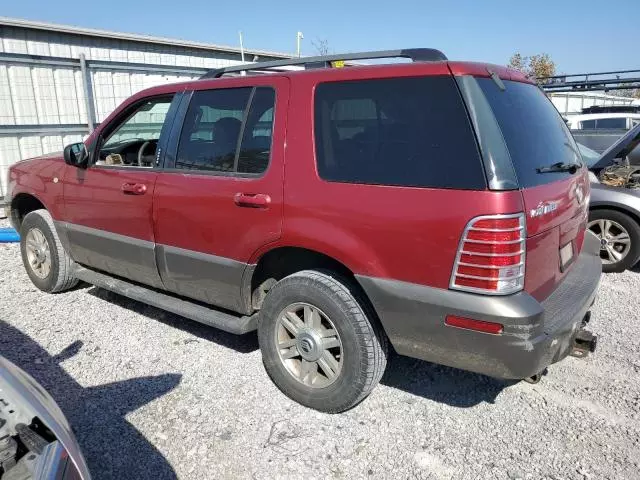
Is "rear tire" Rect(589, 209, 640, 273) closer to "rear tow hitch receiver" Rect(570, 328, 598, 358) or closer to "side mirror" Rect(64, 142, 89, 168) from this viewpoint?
"rear tow hitch receiver" Rect(570, 328, 598, 358)

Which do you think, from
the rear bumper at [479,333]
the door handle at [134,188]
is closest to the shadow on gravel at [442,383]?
the rear bumper at [479,333]

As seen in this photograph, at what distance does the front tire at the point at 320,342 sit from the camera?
9.21 feet

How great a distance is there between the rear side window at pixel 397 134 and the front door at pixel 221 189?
339 millimetres

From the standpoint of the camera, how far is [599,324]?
14.1 feet

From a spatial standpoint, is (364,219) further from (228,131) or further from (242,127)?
(228,131)

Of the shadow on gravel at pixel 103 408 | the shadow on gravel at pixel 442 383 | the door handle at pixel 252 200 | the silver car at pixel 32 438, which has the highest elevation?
the door handle at pixel 252 200

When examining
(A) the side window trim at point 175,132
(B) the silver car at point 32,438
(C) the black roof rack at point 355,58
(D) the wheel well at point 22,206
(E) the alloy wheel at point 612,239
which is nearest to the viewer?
(B) the silver car at point 32,438

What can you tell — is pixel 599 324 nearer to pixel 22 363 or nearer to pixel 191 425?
pixel 191 425

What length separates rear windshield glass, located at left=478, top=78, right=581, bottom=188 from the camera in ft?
8.19

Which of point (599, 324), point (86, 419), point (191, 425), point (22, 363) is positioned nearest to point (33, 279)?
point (22, 363)

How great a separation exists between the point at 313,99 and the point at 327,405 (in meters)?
1.78

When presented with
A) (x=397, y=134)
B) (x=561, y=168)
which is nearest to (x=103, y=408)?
(x=397, y=134)

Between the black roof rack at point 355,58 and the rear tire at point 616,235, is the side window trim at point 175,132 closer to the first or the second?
the black roof rack at point 355,58

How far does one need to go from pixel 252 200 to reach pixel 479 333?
1481 mm
